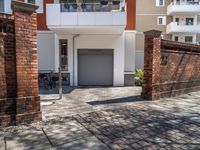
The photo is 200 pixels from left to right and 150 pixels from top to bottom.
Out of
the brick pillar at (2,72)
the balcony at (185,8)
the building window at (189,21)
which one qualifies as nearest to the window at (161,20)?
the balcony at (185,8)

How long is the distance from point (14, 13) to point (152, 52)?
5.97 m

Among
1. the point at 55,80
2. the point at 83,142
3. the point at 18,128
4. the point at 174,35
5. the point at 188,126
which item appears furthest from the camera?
the point at 174,35

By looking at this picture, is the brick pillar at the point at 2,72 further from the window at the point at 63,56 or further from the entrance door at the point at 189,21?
the entrance door at the point at 189,21

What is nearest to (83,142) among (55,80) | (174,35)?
(55,80)

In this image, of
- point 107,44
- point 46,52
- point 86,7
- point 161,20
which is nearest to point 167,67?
point 107,44

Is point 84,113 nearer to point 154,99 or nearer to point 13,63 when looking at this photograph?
point 13,63

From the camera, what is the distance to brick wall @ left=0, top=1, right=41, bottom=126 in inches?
233

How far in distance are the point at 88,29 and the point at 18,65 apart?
28.4ft

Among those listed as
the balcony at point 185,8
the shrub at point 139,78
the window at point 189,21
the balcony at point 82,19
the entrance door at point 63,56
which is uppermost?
the balcony at point 185,8

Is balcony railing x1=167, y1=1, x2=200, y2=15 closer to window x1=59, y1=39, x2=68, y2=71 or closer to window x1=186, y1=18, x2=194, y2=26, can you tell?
window x1=186, y1=18, x2=194, y2=26

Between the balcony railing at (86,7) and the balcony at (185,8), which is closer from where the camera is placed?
the balcony railing at (86,7)

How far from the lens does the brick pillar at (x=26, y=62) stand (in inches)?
238

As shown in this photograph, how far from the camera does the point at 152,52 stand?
388 inches

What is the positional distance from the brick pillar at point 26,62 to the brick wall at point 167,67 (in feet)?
17.5
